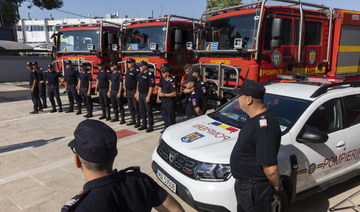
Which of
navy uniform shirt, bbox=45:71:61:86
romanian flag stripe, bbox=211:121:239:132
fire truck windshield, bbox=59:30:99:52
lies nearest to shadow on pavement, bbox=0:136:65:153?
navy uniform shirt, bbox=45:71:61:86

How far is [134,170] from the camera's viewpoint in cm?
144

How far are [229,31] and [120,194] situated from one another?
223 inches

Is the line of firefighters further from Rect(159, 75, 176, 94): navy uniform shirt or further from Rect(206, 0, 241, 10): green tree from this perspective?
Rect(206, 0, 241, 10): green tree

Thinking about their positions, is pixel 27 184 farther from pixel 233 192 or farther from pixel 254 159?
pixel 254 159

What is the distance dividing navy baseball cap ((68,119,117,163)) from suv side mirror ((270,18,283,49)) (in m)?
4.96

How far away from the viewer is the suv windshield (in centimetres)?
306

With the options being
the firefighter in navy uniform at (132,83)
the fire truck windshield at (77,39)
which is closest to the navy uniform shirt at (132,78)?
the firefighter in navy uniform at (132,83)

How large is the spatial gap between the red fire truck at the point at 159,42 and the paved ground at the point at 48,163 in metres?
1.78

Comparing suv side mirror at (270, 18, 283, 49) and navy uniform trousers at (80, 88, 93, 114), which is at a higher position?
suv side mirror at (270, 18, 283, 49)

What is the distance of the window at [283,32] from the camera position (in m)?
5.65

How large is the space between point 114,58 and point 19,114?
3.68m

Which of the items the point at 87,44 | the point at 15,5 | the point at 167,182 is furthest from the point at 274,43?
the point at 15,5

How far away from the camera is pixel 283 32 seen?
5.81 metres

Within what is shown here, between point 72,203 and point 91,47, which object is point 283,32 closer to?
point 72,203
